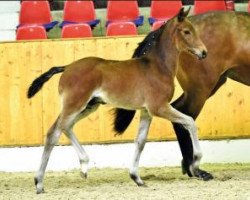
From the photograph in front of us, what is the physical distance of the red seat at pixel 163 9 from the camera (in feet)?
42.5

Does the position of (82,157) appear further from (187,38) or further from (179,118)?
(187,38)

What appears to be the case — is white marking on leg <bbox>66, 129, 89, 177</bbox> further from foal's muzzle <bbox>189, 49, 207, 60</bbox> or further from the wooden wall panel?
the wooden wall panel

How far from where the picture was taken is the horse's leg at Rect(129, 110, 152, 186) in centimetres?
756

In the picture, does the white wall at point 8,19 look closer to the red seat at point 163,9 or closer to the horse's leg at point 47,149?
the red seat at point 163,9

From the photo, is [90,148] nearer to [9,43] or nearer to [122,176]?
[122,176]

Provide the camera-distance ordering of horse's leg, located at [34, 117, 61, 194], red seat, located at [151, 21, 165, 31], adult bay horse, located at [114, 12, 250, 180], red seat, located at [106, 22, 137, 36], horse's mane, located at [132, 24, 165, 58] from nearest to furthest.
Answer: horse's leg, located at [34, 117, 61, 194] < horse's mane, located at [132, 24, 165, 58] < adult bay horse, located at [114, 12, 250, 180] < red seat, located at [106, 22, 137, 36] < red seat, located at [151, 21, 165, 31]

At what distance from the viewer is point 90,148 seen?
9.70 meters

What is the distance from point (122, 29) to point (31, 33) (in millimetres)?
1505

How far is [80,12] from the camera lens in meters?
13.0

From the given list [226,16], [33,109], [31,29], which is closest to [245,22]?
[226,16]

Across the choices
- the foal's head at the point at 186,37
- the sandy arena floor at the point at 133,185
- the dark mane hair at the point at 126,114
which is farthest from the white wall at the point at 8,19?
the foal's head at the point at 186,37

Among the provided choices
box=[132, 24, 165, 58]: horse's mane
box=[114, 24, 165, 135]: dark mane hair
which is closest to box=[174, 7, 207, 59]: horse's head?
box=[132, 24, 165, 58]: horse's mane

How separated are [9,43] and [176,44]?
118 inches

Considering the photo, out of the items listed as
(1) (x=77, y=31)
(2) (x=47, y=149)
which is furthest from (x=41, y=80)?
(1) (x=77, y=31)
